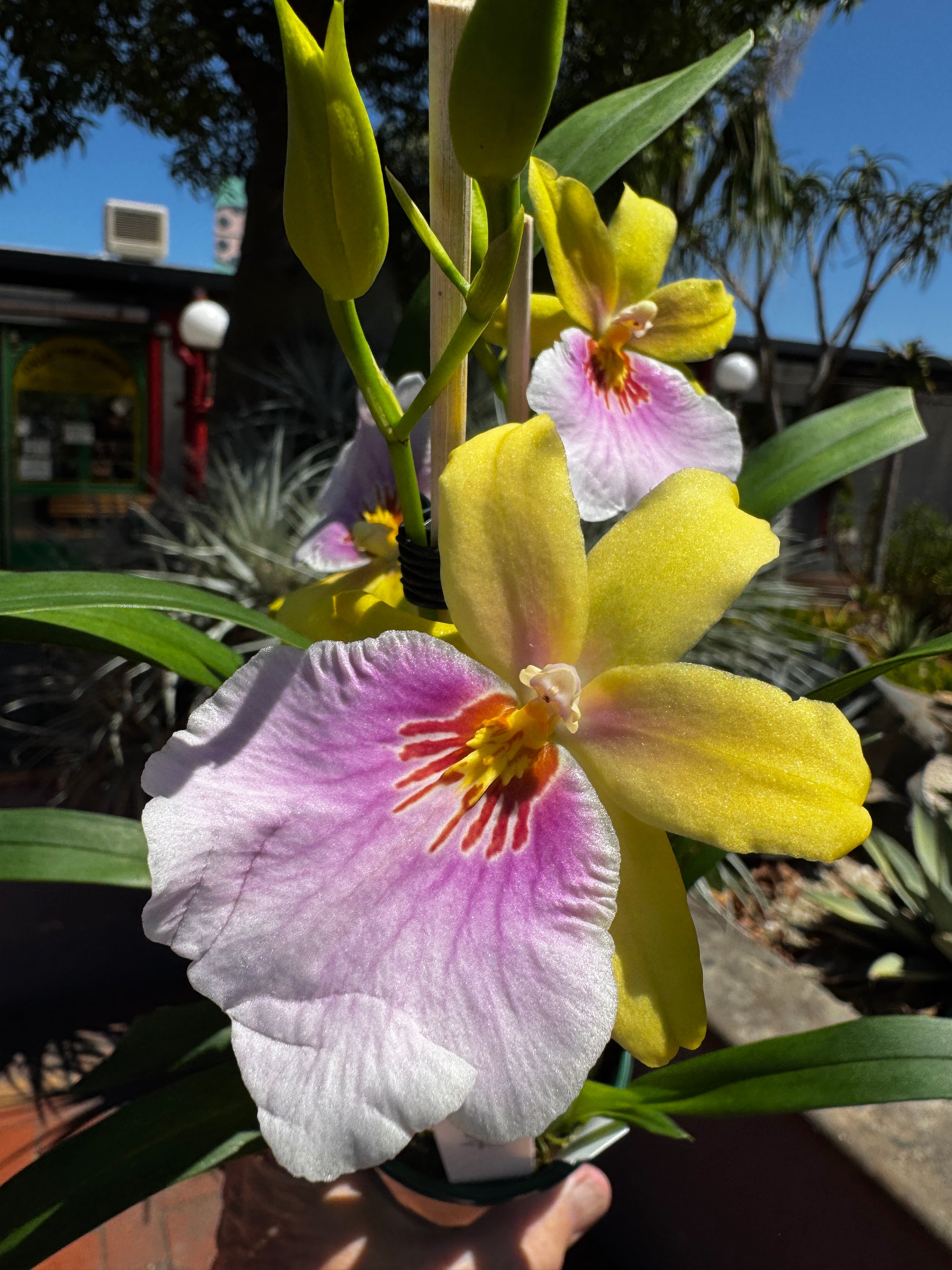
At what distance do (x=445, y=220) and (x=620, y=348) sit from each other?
197 millimetres

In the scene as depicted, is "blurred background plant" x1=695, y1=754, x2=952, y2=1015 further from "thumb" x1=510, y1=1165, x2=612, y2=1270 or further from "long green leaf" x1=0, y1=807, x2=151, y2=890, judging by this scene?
"long green leaf" x1=0, y1=807, x2=151, y2=890

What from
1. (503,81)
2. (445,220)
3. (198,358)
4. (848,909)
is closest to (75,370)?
(198,358)

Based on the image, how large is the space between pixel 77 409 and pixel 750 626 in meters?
6.25

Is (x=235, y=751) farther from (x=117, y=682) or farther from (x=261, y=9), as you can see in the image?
(x=261, y=9)

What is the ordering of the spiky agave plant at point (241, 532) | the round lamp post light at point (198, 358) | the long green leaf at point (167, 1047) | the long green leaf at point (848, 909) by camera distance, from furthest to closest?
the round lamp post light at point (198, 358) < the spiky agave plant at point (241, 532) < the long green leaf at point (848, 909) < the long green leaf at point (167, 1047)

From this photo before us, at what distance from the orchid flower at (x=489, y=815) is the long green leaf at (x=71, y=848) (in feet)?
0.94

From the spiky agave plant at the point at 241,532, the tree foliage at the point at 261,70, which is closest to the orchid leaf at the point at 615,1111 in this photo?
the spiky agave plant at the point at 241,532

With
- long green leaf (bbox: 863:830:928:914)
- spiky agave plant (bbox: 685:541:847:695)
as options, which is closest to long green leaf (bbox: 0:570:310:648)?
long green leaf (bbox: 863:830:928:914)

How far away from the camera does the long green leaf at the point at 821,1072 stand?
51cm

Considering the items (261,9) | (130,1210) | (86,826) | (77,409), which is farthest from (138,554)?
(77,409)

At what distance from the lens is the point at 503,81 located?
345mm

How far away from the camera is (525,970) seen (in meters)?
0.35

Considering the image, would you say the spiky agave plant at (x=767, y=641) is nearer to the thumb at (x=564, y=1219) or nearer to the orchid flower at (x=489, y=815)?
the thumb at (x=564, y=1219)

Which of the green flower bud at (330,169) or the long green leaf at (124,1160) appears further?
the long green leaf at (124,1160)
